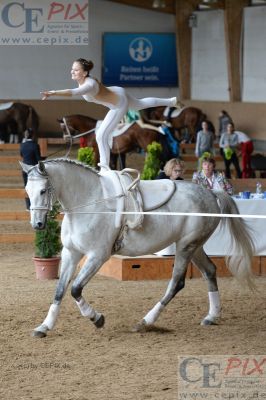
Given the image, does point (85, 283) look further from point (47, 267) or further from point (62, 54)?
point (62, 54)

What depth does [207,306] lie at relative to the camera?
845cm

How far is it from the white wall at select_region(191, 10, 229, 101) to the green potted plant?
16.4 meters

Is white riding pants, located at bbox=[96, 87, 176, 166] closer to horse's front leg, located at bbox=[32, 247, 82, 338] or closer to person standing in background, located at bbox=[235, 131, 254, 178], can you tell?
horse's front leg, located at bbox=[32, 247, 82, 338]

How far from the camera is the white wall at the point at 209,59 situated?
83.3 ft

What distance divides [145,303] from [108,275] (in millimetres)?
1507

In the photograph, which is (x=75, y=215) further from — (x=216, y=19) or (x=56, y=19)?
(x=216, y=19)

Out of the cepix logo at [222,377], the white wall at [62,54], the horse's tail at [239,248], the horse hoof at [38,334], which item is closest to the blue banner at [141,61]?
the white wall at [62,54]

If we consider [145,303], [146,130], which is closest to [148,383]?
[145,303]

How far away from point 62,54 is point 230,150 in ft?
29.7

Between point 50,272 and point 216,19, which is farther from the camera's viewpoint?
point 216,19

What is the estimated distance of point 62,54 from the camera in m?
26.6

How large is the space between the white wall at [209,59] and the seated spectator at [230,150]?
18.2ft

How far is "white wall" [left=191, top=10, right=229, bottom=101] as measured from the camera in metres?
25.4

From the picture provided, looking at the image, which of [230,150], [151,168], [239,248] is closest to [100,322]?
[239,248]
